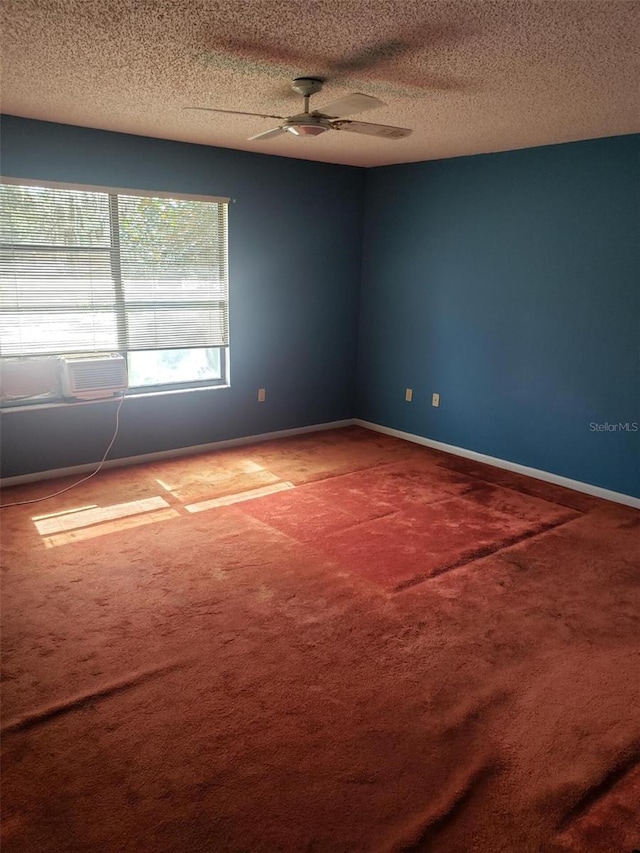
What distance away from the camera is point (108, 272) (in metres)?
4.36

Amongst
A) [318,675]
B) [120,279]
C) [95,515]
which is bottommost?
[318,675]

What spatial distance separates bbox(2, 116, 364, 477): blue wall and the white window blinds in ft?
0.46

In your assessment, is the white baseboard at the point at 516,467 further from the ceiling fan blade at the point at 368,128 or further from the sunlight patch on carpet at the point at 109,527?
the ceiling fan blade at the point at 368,128

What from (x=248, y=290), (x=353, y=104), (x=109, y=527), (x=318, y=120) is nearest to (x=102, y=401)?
(x=109, y=527)

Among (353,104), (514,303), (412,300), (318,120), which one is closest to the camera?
(353,104)

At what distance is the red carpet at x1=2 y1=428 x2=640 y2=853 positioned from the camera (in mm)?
1768

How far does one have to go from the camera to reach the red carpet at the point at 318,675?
5.80 feet

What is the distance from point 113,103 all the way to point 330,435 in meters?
3.32

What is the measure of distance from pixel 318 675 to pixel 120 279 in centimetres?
327

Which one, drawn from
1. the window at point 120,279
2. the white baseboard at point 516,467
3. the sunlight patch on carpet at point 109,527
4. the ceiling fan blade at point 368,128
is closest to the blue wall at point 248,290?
the window at point 120,279

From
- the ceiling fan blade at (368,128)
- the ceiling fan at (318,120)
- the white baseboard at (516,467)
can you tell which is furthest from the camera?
the white baseboard at (516,467)

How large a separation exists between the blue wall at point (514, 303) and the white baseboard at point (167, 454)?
0.76 m

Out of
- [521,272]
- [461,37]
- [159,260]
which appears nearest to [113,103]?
[159,260]

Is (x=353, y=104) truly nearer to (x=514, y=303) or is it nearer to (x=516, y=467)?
(x=514, y=303)
